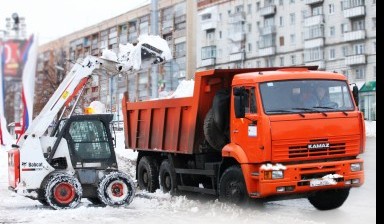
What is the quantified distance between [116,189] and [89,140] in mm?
1121

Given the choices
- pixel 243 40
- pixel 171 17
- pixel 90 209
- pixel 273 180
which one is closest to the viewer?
pixel 273 180

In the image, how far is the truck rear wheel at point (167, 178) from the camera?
15.1 m

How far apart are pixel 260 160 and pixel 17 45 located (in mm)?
6826

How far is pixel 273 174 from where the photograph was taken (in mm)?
11242

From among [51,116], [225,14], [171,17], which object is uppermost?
[225,14]

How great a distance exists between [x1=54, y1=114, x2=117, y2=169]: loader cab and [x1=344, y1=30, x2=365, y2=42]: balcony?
4447 centimetres

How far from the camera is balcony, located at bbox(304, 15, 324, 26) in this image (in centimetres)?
5916

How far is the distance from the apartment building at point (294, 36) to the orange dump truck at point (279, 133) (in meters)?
37.9

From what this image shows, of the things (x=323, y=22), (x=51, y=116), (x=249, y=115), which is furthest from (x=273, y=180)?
(x=323, y=22)

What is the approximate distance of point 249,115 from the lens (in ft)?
38.5

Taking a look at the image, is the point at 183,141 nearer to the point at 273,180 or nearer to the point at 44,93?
the point at 273,180

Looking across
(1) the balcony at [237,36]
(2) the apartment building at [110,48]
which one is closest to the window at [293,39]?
(1) the balcony at [237,36]

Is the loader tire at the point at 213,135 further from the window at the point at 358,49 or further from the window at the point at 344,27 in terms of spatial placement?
the window at the point at 344,27

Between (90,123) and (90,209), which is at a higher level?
(90,123)
